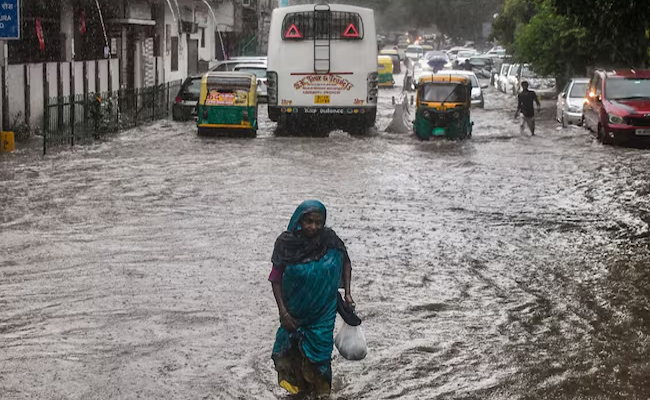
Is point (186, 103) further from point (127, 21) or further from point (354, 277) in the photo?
point (354, 277)

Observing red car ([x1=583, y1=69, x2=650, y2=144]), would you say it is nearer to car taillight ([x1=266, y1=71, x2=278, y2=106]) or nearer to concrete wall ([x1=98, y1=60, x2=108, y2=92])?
car taillight ([x1=266, y1=71, x2=278, y2=106])

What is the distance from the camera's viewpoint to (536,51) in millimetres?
40500

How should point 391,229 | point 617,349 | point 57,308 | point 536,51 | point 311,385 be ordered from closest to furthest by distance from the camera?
point 311,385 → point 617,349 → point 57,308 → point 391,229 → point 536,51

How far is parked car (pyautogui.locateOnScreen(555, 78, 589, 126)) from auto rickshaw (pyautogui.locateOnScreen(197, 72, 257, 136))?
9647 millimetres

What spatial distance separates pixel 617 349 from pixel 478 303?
1805mm

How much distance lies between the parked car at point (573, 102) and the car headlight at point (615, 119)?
222 inches

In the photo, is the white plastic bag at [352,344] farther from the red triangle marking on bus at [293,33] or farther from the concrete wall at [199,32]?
the concrete wall at [199,32]

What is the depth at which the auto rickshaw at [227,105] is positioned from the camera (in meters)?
26.6

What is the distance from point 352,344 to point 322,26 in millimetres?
21659

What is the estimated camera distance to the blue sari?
268 inches

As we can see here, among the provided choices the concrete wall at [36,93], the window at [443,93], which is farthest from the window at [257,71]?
the concrete wall at [36,93]

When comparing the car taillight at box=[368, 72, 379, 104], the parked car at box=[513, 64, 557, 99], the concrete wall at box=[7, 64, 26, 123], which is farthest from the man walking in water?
the parked car at box=[513, 64, 557, 99]

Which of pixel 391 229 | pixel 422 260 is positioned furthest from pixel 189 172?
pixel 422 260

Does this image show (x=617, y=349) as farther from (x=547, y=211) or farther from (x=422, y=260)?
(x=547, y=211)
